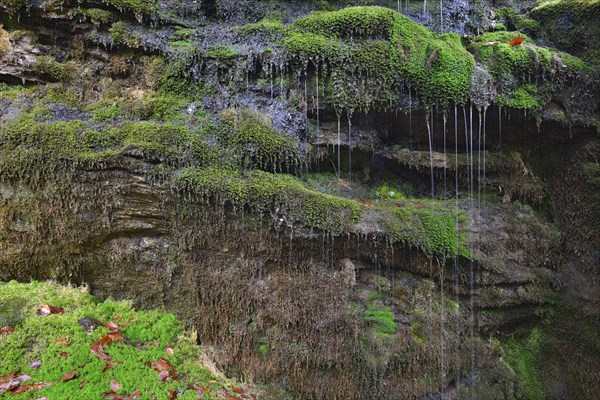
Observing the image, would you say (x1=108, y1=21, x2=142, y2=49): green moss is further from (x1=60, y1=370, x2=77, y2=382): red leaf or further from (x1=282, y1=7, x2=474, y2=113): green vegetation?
(x1=60, y1=370, x2=77, y2=382): red leaf

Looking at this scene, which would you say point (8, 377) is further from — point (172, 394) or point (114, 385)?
point (172, 394)

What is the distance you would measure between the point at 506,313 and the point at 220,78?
278 inches

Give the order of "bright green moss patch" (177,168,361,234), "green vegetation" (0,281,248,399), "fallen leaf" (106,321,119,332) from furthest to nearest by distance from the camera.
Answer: "bright green moss patch" (177,168,361,234)
"fallen leaf" (106,321,119,332)
"green vegetation" (0,281,248,399)

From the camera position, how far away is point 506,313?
7199 mm

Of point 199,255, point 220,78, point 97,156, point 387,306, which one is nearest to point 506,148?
point 387,306

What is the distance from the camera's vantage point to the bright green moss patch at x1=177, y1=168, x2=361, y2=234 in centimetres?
572

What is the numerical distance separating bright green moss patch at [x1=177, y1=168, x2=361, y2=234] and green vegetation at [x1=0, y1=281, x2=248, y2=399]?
2.18 metres

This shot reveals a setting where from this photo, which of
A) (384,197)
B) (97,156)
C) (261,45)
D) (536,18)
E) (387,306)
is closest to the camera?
(97,156)

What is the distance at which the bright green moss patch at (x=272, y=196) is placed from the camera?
572 centimetres

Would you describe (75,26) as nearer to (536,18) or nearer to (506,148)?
(506,148)

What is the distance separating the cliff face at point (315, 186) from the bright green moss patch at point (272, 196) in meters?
0.03

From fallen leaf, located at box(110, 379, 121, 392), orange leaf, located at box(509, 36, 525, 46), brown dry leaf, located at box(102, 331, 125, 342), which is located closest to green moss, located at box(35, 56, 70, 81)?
brown dry leaf, located at box(102, 331, 125, 342)

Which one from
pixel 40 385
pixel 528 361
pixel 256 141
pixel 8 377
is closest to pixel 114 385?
pixel 40 385

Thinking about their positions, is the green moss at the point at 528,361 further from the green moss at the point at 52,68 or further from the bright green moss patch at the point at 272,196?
the green moss at the point at 52,68
